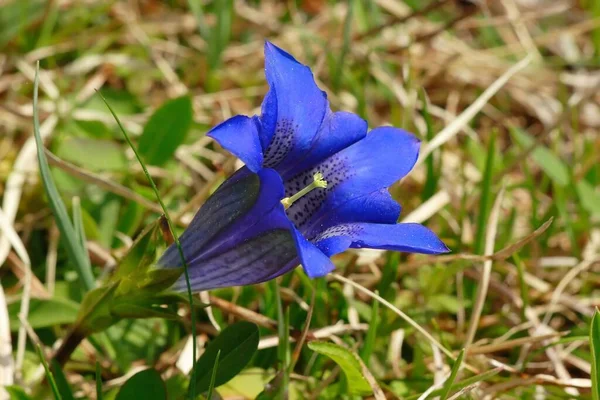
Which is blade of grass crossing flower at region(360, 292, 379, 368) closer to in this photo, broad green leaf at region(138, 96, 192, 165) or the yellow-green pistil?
the yellow-green pistil

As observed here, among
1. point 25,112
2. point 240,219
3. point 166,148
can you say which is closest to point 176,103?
point 166,148

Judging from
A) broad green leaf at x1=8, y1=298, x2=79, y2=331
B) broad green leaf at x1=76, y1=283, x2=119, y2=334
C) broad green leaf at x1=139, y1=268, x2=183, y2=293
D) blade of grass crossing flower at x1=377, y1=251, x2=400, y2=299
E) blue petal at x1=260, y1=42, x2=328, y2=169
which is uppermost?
blue petal at x1=260, y1=42, x2=328, y2=169

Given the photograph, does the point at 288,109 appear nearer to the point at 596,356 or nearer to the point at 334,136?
the point at 334,136

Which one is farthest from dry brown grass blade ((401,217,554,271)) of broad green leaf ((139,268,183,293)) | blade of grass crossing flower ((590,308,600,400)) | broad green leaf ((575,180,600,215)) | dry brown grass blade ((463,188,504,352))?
broad green leaf ((139,268,183,293))

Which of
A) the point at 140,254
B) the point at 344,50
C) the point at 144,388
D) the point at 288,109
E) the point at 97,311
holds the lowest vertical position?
the point at 144,388

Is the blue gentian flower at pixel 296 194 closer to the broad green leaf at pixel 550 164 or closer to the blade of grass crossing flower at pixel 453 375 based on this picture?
the blade of grass crossing flower at pixel 453 375

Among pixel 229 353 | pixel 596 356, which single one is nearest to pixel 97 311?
pixel 229 353
